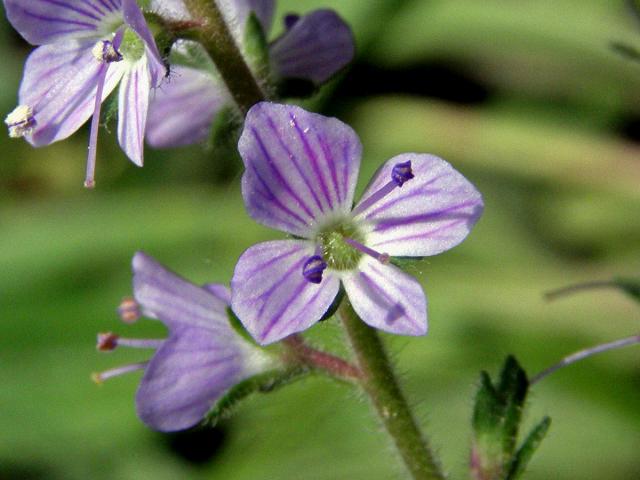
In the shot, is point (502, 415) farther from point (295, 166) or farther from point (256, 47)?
point (256, 47)

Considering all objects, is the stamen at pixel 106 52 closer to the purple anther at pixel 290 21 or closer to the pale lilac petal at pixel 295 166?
the pale lilac petal at pixel 295 166

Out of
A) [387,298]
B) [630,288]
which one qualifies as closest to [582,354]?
[630,288]

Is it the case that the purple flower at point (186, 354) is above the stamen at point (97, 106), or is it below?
below

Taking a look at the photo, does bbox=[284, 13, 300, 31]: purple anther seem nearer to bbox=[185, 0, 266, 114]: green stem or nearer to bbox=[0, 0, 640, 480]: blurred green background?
bbox=[185, 0, 266, 114]: green stem

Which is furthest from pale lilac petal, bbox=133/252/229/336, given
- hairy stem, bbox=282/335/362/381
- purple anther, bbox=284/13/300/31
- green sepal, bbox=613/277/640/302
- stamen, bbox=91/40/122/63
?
green sepal, bbox=613/277/640/302

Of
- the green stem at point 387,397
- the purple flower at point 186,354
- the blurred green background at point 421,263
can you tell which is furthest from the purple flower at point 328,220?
the blurred green background at point 421,263

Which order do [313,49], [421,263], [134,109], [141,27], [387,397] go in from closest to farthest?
1. [141,27]
2. [134,109]
3. [387,397]
4. [313,49]
5. [421,263]

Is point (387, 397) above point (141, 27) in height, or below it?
below
